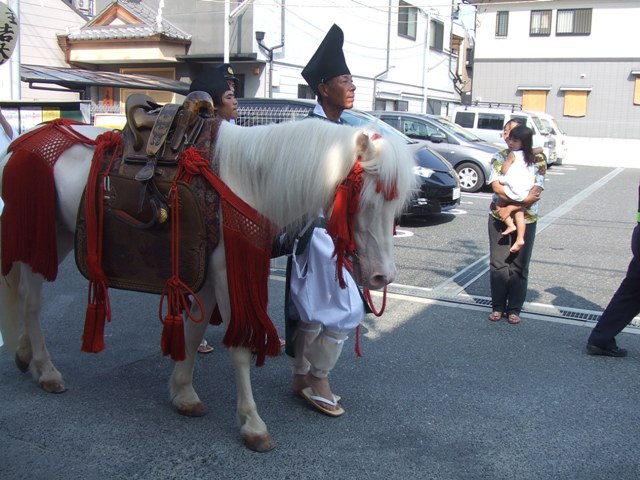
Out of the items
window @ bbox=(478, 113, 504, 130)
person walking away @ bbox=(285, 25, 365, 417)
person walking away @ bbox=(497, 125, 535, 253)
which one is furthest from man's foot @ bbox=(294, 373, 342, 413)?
window @ bbox=(478, 113, 504, 130)

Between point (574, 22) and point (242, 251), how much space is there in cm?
3060

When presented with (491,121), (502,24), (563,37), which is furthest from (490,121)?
(502,24)

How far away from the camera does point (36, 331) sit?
3734mm

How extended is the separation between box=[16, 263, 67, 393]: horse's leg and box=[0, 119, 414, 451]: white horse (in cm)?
50

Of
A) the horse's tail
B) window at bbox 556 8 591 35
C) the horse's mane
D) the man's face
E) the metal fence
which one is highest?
window at bbox 556 8 591 35

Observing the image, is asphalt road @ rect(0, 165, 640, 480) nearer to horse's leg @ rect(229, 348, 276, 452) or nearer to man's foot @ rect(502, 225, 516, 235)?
horse's leg @ rect(229, 348, 276, 452)

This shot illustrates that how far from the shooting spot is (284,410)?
11.6ft

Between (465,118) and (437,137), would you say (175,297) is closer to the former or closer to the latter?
(437,137)

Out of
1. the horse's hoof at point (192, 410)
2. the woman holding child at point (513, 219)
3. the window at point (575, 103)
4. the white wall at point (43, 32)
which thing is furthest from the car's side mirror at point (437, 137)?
the window at point (575, 103)

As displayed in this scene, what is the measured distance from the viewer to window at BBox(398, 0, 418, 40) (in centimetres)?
2508

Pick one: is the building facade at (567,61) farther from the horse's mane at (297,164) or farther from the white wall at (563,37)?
the horse's mane at (297,164)

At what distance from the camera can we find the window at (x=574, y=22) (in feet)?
94.2

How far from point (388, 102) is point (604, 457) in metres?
22.9

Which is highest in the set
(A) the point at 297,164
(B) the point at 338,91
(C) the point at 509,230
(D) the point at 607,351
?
(B) the point at 338,91
